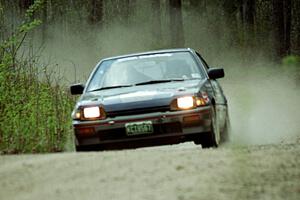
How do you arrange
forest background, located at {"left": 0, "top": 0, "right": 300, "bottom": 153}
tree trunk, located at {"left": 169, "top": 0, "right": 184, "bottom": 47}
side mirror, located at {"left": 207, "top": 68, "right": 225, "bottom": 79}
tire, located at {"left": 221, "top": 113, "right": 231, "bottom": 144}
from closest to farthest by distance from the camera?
side mirror, located at {"left": 207, "top": 68, "right": 225, "bottom": 79}, tire, located at {"left": 221, "top": 113, "right": 231, "bottom": 144}, forest background, located at {"left": 0, "top": 0, "right": 300, "bottom": 153}, tree trunk, located at {"left": 169, "top": 0, "right": 184, "bottom": 47}

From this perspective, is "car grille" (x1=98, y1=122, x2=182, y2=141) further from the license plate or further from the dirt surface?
the dirt surface

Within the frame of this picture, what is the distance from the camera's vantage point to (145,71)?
10562mm

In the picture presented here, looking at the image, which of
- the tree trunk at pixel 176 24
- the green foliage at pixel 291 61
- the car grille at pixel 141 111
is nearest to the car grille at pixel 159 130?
the car grille at pixel 141 111

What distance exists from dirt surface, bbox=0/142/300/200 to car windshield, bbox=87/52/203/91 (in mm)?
3229

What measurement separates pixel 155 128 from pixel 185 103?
1.50 ft

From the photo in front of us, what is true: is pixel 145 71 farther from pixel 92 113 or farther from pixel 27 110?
pixel 27 110

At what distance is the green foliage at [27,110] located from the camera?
10.4m

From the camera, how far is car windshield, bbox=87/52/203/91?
34.0 feet

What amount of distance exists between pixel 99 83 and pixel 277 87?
15.7 meters

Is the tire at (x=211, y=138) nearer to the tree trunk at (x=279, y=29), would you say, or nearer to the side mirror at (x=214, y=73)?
the side mirror at (x=214, y=73)

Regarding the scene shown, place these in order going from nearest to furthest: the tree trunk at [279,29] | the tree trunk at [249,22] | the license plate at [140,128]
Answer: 1. the license plate at [140,128]
2. the tree trunk at [279,29]
3. the tree trunk at [249,22]

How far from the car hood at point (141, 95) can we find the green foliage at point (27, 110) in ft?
3.19

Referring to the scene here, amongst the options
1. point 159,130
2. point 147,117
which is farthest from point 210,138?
point 147,117

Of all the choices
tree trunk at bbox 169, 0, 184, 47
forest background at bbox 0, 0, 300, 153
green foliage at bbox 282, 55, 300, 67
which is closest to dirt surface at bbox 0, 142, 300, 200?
green foliage at bbox 282, 55, 300, 67
